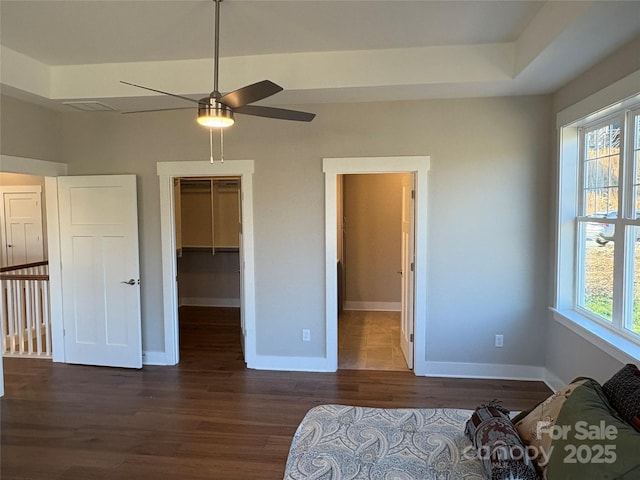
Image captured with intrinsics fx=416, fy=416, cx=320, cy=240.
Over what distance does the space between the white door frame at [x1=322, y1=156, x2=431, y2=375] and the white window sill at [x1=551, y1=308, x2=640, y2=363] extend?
1215 millimetres

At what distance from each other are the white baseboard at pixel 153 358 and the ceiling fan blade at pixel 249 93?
3188 millimetres

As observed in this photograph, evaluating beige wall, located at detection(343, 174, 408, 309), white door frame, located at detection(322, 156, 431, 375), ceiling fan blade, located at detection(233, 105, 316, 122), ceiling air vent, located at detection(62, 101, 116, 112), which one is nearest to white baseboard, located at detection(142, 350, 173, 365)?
white door frame, located at detection(322, 156, 431, 375)

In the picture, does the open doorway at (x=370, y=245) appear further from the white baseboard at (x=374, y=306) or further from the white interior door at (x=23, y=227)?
the white interior door at (x=23, y=227)

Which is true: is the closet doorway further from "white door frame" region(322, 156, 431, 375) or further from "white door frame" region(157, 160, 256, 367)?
"white door frame" region(322, 156, 431, 375)

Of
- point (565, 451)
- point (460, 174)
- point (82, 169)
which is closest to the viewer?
point (565, 451)

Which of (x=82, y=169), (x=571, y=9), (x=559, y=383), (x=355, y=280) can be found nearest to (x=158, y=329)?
(x=82, y=169)

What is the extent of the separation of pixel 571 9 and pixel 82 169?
4601 mm

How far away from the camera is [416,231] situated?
4.10 metres

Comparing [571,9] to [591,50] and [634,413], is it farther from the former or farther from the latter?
[634,413]

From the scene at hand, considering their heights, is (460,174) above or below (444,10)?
below

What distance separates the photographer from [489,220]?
4008 millimetres

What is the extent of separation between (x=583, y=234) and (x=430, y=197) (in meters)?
1.33

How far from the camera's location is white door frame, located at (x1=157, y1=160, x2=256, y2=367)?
4281 millimetres

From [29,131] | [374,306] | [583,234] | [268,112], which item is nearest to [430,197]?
[583,234]
